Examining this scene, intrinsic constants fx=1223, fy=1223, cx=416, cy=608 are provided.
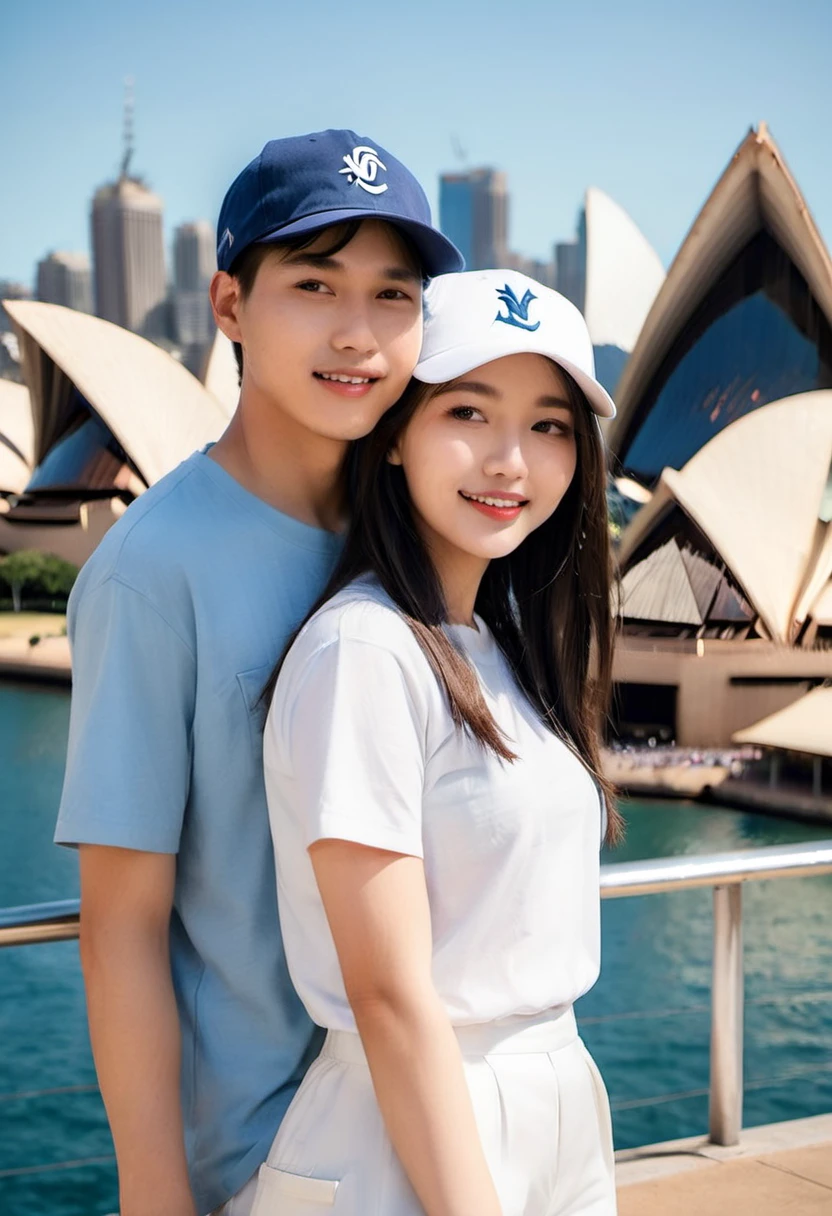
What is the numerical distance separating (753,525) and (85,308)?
Answer: 90600 mm

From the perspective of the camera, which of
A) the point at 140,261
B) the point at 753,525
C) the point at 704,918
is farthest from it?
the point at 140,261

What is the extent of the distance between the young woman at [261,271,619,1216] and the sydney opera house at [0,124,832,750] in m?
14.0

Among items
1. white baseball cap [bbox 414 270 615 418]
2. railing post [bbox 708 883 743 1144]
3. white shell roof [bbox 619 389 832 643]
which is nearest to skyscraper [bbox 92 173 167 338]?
white shell roof [bbox 619 389 832 643]

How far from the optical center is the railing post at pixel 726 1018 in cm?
192

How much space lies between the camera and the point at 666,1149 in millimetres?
1993

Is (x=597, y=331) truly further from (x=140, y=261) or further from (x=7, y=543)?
(x=140, y=261)

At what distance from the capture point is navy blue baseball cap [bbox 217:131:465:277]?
3.44 feet

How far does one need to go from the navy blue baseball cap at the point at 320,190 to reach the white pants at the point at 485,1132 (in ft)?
2.29

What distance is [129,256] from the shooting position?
3418 inches

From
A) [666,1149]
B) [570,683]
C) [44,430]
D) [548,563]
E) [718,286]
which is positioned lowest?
[666,1149]

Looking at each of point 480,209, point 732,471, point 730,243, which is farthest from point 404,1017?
point 480,209

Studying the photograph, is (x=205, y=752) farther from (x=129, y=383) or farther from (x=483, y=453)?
(x=129, y=383)

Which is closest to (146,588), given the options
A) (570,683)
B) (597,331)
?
(570,683)

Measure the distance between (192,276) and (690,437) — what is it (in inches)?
3260
